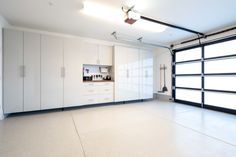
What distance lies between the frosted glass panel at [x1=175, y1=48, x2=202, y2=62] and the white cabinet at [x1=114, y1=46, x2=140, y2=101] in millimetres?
1724

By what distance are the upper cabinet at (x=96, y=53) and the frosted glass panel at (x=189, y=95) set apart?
3145 mm

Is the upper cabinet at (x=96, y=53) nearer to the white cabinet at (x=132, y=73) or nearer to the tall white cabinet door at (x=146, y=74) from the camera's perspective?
the white cabinet at (x=132, y=73)

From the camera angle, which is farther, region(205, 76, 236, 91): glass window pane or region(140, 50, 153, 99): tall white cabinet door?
region(140, 50, 153, 99): tall white cabinet door

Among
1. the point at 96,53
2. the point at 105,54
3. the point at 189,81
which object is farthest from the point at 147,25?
the point at 189,81

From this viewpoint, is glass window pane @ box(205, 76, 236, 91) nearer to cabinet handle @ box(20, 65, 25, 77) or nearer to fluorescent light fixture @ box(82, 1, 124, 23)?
fluorescent light fixture @ box(82, 1, 124, 23)

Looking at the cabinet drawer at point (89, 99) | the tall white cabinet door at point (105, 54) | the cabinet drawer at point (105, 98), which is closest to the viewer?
the cabinet drawer at point (89, 99)

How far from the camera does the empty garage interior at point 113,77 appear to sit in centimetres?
210

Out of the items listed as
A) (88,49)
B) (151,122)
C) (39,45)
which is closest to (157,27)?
(88,49)

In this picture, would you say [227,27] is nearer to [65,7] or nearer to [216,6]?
[216,6]

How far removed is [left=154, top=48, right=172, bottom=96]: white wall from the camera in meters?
5.63

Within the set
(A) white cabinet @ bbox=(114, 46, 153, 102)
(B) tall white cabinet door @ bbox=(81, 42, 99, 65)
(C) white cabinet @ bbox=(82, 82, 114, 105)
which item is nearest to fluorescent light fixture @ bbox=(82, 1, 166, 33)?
(B) tall white cabinet door @ bbox=(81, 42, 99, 65)

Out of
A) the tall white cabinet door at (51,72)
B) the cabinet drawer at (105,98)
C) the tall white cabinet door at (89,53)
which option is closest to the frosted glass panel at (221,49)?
the cabinet drawer at (105,98)

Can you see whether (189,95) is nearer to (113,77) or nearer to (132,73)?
(132,73)

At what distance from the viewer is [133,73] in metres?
5.21
